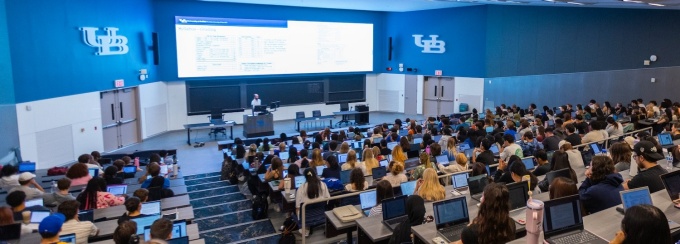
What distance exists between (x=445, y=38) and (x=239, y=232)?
14.3 m

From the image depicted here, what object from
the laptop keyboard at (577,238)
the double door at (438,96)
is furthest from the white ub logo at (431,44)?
the laptop keyboard at (577,238)

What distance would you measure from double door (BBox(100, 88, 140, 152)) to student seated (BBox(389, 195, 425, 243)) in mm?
12351

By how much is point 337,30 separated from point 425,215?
1594cm

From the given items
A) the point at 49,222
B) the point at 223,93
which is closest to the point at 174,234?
the point at 49,222

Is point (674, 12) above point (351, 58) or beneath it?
above

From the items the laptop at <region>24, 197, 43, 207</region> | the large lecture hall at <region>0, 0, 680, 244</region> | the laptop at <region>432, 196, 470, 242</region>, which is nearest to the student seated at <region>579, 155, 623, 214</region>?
the large lecture hall at <region>0, 0, 680, 244</region>

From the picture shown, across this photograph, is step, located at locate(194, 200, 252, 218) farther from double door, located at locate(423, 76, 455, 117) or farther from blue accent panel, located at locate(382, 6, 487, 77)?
double door, located at locate(423, 76, 455, 117)

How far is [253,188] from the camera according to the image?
888cm

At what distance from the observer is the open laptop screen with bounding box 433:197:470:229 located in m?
4.62

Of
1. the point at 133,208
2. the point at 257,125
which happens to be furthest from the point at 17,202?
the point at 257,125

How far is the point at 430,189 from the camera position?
18.9ft

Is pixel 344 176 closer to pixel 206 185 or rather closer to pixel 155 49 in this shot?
pixel 206 185

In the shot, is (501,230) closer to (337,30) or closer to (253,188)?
(253,188)

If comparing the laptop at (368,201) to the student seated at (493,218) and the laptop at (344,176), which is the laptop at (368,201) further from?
the laptop at (344,176)
